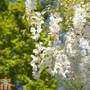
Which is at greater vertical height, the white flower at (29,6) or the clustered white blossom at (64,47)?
the white flower at (29,6)

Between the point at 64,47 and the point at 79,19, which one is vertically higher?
the point at 79,19

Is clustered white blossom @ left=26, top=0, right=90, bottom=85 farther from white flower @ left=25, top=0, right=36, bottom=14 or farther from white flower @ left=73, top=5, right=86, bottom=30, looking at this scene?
white flower @ left=25, top=0, right=36, bottom=14

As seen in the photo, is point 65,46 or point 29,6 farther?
point 29,6

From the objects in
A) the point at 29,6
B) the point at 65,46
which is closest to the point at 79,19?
the point at 65,46

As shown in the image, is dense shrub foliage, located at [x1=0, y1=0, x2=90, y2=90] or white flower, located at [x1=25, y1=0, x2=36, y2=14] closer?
dense shrub foliage, located at [x1=0, y1=0, x2=90, y2=90]

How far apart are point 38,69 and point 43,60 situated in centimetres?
60

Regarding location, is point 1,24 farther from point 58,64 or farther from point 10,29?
point 58,64

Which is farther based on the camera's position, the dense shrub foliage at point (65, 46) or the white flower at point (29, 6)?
the white flower at point (29, 6)

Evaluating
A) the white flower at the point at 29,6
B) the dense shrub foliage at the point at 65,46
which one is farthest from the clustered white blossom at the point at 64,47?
the white flower at the point at 29,6

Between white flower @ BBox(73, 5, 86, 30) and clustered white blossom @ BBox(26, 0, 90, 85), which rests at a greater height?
white flower @ BBox(73, 5, 86, 30)

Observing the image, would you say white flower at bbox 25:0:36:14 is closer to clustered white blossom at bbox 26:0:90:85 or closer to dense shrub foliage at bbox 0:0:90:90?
dense shrub foliage at bbox 0:0:90:90

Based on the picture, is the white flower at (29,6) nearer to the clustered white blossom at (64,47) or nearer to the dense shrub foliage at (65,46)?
the dense shrub foliage at (65,46)

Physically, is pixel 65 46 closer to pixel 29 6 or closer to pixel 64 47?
pixel 64 47

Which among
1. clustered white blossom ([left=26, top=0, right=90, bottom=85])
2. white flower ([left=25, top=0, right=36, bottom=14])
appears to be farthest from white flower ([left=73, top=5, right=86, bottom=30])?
white flower ([left=25, top=0, right=36, bottom=14])
